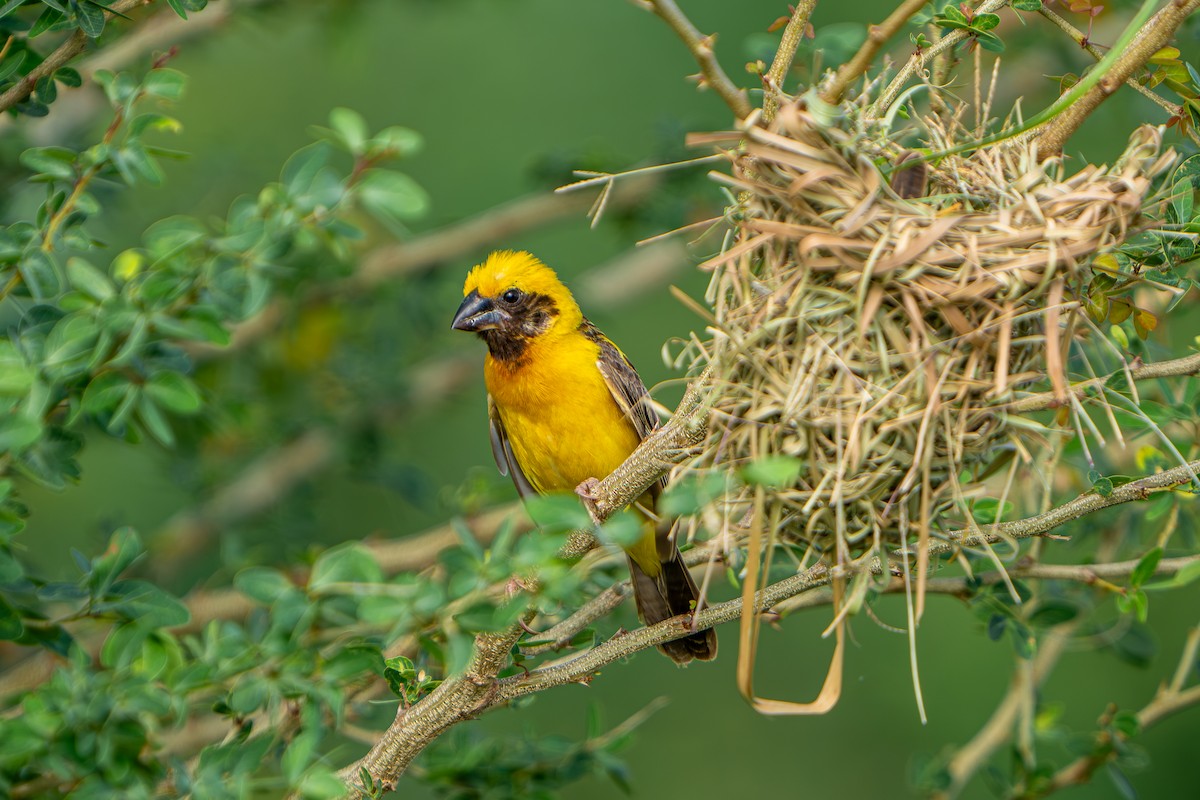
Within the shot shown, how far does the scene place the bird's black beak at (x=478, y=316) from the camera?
4176 millimetres

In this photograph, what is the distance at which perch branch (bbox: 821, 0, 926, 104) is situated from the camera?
7.03 ft

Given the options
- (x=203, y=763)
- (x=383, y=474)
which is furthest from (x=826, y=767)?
(x=203, y=763)

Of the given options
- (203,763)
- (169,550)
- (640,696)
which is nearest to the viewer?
(203,763)

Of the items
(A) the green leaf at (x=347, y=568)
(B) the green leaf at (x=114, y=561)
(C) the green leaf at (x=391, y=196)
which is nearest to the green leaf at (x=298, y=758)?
(A) the green leaf at (x=347, y=568)

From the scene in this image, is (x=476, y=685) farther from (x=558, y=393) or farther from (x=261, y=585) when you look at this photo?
(x=558, y=393)

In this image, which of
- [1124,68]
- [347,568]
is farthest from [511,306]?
[1124,68]

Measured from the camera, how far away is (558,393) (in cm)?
409

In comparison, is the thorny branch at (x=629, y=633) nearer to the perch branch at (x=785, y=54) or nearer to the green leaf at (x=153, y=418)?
the perch branch at (x=785, y=54)

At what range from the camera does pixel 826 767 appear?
7895 mm

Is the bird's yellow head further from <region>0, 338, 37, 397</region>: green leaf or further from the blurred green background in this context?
<region>0, 338, 37, 397</region>: green leaf

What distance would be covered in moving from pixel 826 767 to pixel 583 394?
4.74m

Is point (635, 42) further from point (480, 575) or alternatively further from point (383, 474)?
point (480, 575)

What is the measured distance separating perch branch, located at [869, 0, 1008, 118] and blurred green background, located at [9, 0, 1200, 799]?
3.66 ft

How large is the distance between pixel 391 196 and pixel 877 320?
46.1 inches
